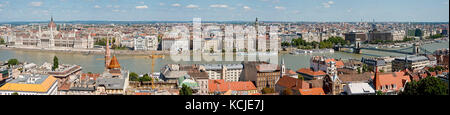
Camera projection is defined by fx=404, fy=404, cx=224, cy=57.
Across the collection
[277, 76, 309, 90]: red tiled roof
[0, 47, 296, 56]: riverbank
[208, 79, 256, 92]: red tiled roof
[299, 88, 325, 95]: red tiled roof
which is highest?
[0, 47, 296, 56]: riverbank

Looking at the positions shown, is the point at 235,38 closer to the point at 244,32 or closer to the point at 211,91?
the point at 244,32

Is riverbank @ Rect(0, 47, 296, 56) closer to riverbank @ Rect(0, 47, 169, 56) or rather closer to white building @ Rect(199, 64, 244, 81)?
riverbank @ Rect(0, 47, 169, 56)

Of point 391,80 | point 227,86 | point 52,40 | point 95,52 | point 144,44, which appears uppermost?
point 52,40

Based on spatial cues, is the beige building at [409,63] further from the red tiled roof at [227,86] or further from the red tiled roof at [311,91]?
the red tiled roof at [311,91]

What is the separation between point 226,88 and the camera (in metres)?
4.88

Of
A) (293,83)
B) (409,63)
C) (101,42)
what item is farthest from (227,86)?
(101,42)

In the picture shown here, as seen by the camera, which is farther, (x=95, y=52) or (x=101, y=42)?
(x=101, y=42)

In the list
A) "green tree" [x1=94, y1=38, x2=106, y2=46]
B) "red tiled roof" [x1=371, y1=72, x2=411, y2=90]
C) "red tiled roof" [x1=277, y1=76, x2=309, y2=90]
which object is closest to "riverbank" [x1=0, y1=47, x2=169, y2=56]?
"green tree" [x1=94, y1=38, x2=106, y2=46]

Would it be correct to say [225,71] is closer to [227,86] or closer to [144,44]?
[227,86]

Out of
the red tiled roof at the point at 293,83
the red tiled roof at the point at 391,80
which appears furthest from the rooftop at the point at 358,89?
the red tiled roof at the point at 293,83

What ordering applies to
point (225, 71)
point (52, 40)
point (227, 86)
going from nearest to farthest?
point (227, 86) → point (225, 71) → point (52, 40)
